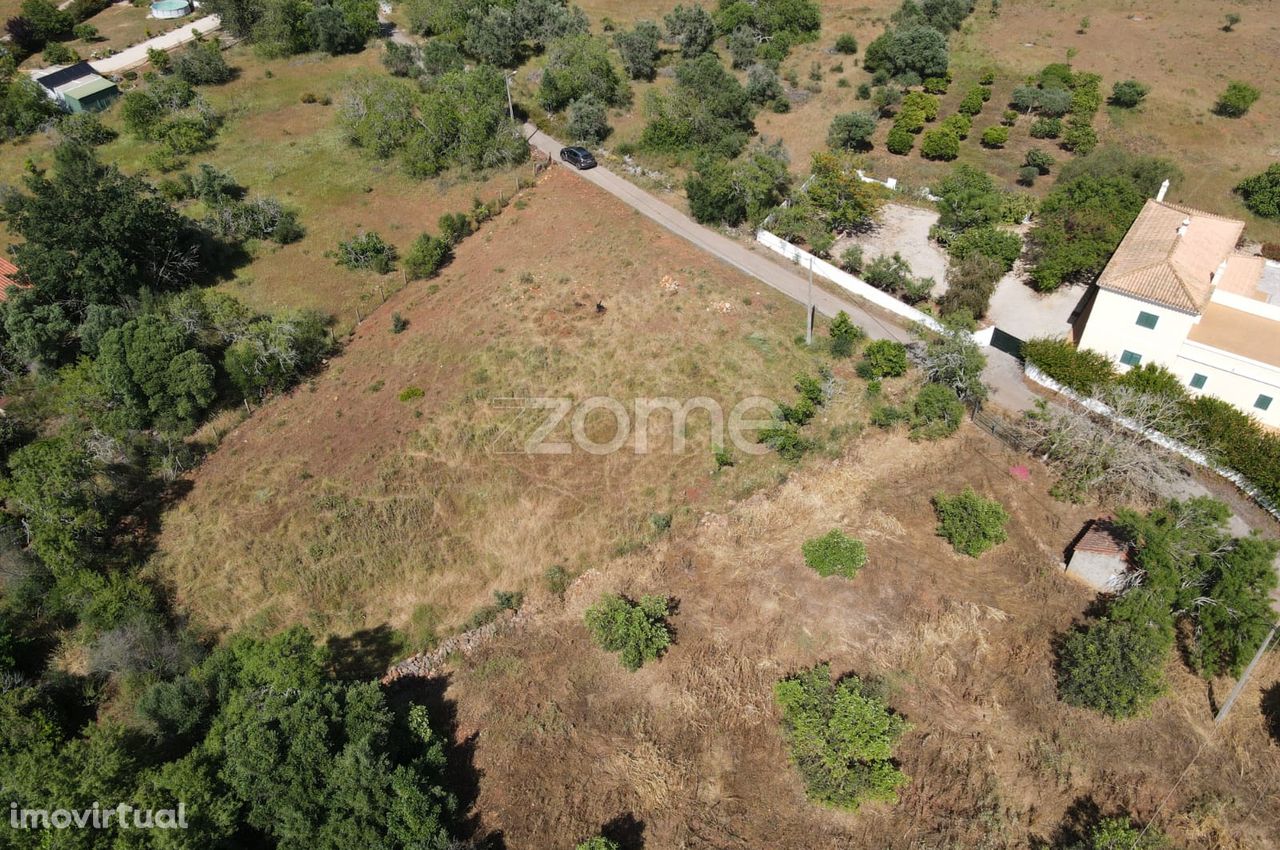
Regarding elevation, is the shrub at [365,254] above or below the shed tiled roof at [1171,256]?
below

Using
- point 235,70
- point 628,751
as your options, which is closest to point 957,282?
point 628,751

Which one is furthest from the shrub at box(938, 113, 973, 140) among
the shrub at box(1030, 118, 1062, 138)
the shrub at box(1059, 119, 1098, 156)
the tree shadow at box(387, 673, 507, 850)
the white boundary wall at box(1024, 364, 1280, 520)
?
the tree shadow at box(387, 673, 507, 850)

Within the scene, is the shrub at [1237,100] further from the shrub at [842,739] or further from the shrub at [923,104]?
the shrub at [842,739]

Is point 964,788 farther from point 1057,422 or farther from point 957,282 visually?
point 957,282

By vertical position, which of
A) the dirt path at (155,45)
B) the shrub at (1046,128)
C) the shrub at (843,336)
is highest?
the dirt path at (155,45)

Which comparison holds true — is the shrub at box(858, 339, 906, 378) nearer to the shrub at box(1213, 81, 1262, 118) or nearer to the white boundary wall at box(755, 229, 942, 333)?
the white boundary wall at box(755, 229, 942, 333)

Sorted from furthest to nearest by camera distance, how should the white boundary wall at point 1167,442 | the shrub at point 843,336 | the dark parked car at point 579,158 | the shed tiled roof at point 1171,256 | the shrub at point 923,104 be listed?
the shrub at point 923,104 < the dark parked car at point 579,158 < the shrub at point 843,336 < the shed tiled roof at point 1171,256 < the white boundary wall at point 1167,442

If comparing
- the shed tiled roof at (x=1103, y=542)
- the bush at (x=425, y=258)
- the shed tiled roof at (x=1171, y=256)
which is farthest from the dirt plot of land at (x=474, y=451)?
the shed tiled roof at (x=1171, y=256)
